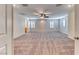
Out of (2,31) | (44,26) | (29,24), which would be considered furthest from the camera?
(44,26)

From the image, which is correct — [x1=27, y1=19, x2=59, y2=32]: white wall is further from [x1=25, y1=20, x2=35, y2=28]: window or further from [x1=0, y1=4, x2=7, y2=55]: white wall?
[x1=0, y1=4, x2=7, y2=55]: white wall

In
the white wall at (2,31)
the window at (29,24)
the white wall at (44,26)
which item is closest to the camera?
the white wall at (2,31)

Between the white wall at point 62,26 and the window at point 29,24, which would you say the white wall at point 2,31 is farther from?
the white wall at point 62,26

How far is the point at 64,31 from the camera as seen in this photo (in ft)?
8.03

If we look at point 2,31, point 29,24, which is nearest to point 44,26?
point 29,24

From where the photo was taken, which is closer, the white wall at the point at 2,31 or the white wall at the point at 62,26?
the white wall at the point at 2,31

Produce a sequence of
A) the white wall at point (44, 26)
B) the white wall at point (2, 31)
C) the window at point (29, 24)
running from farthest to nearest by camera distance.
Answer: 1. the white wall at point (44, 26)
2. the window at point (29, 24)
3. the white wall at point (2, 31)

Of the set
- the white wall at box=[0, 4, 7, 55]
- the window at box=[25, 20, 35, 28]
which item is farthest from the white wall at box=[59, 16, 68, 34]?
the white wall at box=[0, 4, 7, 55]

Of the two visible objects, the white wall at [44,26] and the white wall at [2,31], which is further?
the white wall at [44,26]

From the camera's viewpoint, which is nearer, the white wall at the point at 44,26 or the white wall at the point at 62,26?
the white wall at the point at 62,26

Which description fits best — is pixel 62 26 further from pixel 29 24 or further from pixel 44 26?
pixel 29 24

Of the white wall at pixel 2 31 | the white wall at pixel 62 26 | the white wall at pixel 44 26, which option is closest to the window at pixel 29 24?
the white wall at pixel 44 26

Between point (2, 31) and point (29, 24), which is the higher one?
point (29, 24)

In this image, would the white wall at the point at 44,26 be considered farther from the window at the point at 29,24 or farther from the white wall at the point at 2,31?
the white wall at the point at 2,31
